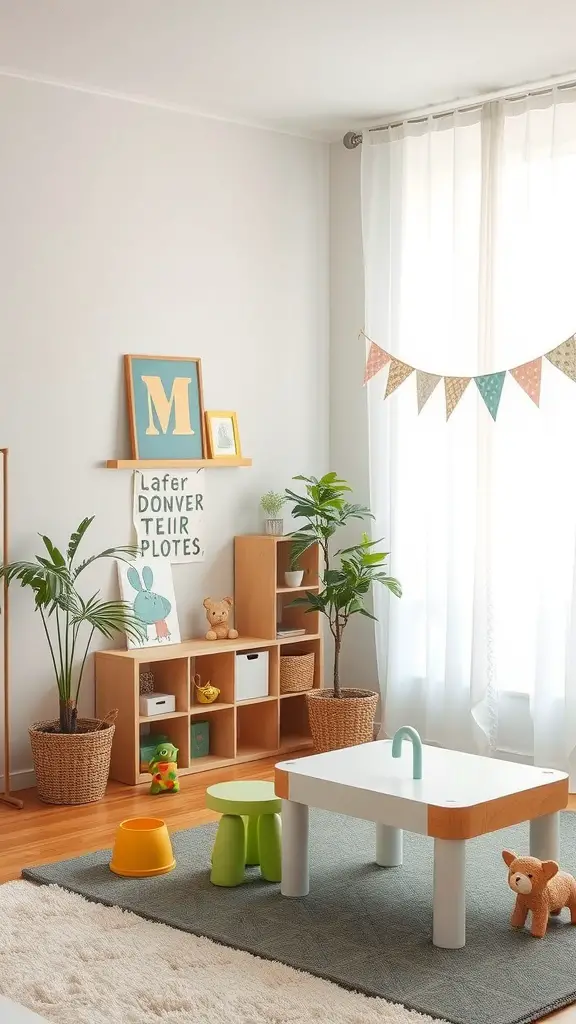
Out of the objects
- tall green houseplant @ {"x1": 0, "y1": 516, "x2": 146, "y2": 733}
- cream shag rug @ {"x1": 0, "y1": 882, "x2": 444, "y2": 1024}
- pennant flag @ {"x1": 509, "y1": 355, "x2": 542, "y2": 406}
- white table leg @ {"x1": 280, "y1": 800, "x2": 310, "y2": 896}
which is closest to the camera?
cream shag rug @ {"x1": 0, "y1": 882, "x2": 444, "y2": 1024}

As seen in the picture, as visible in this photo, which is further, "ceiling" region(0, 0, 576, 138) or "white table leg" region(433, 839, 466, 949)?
"ceiling" region(0, 0, 576, 138)

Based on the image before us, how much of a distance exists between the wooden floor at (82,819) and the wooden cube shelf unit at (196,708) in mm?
146

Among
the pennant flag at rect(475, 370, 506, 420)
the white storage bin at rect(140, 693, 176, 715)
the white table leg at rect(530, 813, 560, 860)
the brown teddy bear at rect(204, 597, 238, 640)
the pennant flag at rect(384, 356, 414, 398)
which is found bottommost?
the white table leg at rect(530, 813, 560, 860)

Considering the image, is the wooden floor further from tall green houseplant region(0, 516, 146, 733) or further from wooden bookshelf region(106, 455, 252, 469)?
wooden bookshelf region(106, 455, 252, 469)

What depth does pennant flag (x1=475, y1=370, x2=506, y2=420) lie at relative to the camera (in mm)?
4645

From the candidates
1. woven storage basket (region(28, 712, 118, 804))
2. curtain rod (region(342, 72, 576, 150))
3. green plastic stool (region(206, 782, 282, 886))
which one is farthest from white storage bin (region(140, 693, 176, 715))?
curtain rod (region(342, 72, 576, 150))

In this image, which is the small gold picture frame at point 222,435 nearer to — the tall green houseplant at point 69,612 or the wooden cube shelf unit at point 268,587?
the wooden cube shelf unit at point 268,587

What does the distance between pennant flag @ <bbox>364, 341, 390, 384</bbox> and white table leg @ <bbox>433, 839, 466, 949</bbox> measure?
8.26 ft

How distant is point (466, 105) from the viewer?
195 inches

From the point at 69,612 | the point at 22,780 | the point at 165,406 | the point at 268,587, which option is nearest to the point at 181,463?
the point at 165,406

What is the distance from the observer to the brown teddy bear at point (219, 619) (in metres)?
5.14

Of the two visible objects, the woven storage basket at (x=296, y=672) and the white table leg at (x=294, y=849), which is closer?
the white table leg at (x=294, y=849)

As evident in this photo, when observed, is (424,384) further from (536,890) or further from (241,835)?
(536,890)

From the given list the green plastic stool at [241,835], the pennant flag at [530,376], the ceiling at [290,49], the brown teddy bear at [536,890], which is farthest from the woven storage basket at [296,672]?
the ceiling at [290,49]
